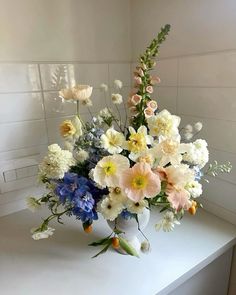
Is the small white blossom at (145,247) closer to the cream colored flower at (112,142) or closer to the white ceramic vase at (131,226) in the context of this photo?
the white ceramic vase at (131,226)

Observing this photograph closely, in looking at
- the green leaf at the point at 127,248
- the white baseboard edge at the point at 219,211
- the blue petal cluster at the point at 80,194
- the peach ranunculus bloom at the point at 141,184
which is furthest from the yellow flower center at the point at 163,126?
the white baseboard edge at the point at 219,211

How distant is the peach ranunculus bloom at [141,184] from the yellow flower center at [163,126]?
102 mm

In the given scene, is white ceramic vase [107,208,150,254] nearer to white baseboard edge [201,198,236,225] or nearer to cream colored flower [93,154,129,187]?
cream colored flower [93,154,129,187]

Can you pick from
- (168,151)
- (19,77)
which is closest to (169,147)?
(168,151)

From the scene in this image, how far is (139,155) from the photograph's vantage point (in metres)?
0.56

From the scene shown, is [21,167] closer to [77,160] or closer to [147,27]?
[77,160]

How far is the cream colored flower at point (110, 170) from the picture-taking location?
549 millimetres

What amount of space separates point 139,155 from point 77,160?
175 mm

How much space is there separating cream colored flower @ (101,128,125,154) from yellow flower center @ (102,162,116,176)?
4cm

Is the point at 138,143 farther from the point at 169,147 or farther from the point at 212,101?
the point at 212,101

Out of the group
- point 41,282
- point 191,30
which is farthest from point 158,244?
point 191,30

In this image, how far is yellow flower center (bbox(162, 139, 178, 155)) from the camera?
1.79ft

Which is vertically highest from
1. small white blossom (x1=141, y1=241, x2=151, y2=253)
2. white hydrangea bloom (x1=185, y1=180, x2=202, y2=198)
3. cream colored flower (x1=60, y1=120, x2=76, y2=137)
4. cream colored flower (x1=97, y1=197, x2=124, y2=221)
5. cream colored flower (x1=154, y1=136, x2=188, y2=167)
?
cream colored flower (x1=60, y1=120, x2=76, y2=137)

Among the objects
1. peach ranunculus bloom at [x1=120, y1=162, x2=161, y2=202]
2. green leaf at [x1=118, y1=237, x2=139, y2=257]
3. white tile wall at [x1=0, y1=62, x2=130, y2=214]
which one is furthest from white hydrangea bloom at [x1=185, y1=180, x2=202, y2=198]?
white tile wall at [x1=0, y1=62, x2=130, y2=214]
